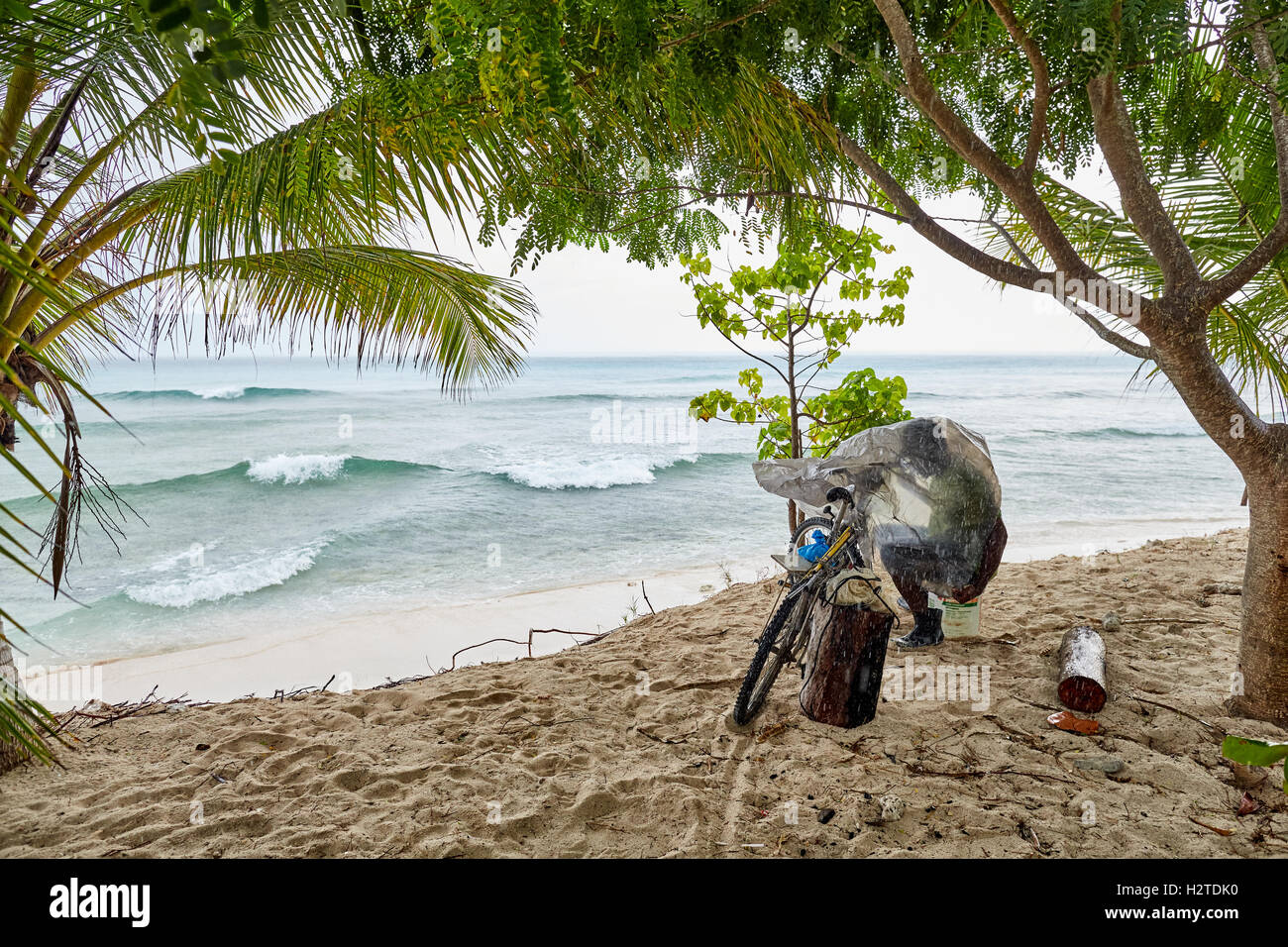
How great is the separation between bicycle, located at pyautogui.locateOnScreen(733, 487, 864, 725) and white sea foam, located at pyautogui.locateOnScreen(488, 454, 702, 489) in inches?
454

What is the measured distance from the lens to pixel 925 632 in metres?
4.01

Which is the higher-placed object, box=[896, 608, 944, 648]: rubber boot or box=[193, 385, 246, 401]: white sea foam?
box=[193, 385, 246, 401]: white sea foam

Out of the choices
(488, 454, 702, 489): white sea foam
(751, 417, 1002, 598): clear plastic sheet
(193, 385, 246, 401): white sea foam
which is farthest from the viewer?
(193, 385, 246, 401): white sea foam

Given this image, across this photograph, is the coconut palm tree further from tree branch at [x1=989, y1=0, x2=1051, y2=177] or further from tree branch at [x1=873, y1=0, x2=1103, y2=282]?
tree branch at [x1=989, y1=0, x2=1051, y2=177]

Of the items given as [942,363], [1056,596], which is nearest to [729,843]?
[1056,596]

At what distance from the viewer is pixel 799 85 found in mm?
3320

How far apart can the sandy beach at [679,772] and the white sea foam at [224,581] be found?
510 cm

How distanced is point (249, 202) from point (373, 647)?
170 inches

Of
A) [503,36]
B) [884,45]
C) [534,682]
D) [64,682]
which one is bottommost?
[64,682]

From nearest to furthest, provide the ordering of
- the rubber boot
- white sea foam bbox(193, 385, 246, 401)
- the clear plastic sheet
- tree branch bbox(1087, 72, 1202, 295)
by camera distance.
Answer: tree branch bbox(1087, 72, 1202, 295) < the clear plastic sheet < the rubber boot < white sea foam bbox(193, 385, 246, 401)

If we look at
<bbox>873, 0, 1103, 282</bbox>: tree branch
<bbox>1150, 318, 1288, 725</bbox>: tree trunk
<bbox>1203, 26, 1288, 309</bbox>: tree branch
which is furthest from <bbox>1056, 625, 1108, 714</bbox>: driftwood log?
<bbox>873, 0, 1103, 282</bbox>: tree branch

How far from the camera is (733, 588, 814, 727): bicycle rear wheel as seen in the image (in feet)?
10.4
